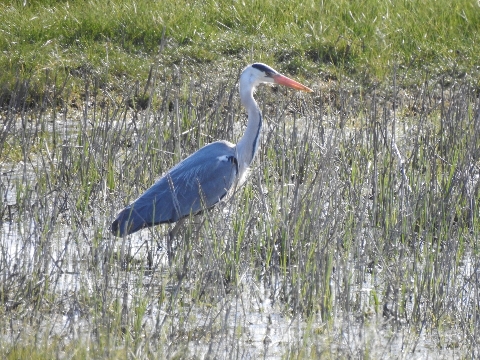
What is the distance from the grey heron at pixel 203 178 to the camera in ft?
16.9

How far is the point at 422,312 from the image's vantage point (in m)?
4.08

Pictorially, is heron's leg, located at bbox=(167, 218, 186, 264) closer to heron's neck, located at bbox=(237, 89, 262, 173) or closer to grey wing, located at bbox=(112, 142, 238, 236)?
grey wing, located at bbox=(112, 142, 238, 236)

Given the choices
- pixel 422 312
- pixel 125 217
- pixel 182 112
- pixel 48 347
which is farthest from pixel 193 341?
pixel 182 112

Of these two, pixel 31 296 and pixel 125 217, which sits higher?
pixel 125 217

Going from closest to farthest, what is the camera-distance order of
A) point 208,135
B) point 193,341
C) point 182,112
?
1. point 193,341
2. point 208,135
3. point 182,112

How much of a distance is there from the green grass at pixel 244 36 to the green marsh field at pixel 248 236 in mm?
43

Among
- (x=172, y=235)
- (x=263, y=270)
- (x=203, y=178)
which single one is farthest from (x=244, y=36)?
(x=263, y=270)

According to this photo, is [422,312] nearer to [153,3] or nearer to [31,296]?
[31,296]

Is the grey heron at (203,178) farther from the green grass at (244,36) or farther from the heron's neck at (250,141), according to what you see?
the green grass at (244,36)

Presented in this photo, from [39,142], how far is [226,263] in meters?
2.87

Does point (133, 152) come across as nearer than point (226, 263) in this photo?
No

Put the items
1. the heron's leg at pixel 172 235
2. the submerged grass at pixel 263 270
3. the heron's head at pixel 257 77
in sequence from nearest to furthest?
the submerged grass at pixel 263 270
the heron's leg at pixel 172 235
the heron's head at pixel 257 77

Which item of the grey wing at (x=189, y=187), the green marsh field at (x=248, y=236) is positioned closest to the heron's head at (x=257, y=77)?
the green marsh field at (x=248, y=236)

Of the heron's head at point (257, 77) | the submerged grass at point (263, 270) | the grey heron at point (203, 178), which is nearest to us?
the submerged grass at point (263, 270)
